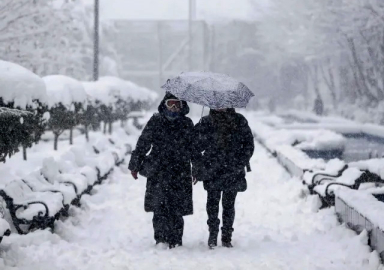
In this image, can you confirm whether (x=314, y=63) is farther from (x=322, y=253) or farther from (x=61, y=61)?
(x=322, y=253)

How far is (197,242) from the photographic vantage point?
710 cm

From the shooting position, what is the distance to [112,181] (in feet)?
40.7

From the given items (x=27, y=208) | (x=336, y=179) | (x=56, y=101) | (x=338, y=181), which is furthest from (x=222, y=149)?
(x=56, y=101)

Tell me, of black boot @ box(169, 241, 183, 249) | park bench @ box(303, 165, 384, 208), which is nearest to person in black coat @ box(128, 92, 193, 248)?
black boot @ box(169, 241, 183, 249)

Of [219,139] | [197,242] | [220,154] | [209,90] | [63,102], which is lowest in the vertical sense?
[197,242]

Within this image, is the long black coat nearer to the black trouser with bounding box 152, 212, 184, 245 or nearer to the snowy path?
the black trouser with bounding box 152, 212, 184, 245

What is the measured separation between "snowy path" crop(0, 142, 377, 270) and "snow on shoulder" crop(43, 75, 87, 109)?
4474mm

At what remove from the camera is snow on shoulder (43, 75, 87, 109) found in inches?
563

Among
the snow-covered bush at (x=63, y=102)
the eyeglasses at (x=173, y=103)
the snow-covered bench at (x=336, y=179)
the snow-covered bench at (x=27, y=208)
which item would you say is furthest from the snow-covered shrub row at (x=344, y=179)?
the snow-covered bush at (x=63, y=102)

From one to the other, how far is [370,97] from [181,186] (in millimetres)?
29714

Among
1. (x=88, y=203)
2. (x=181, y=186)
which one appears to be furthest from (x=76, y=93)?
(x=181, y=186)

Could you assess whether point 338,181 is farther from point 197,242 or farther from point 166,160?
point 166,160

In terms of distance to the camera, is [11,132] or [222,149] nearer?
[222,149]

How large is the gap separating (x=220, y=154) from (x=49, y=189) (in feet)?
8.86
